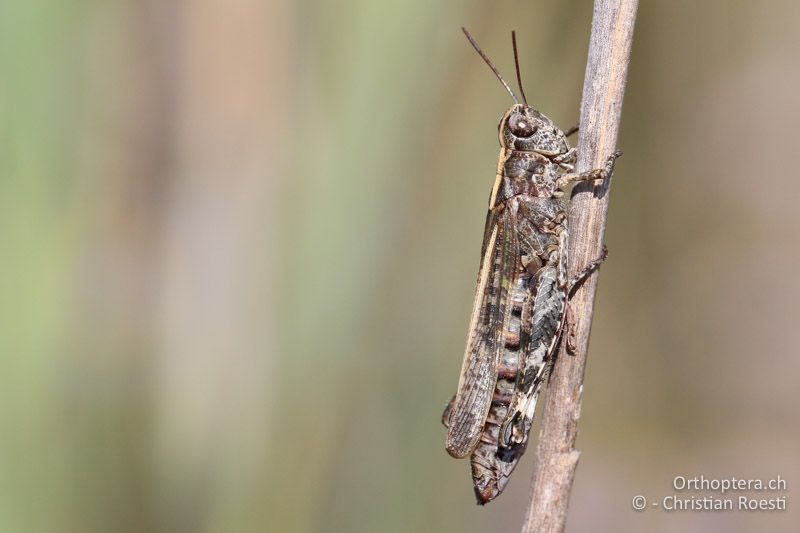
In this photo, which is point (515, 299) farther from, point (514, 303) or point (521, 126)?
point (521, 126)

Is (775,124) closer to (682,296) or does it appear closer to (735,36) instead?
(735,36)

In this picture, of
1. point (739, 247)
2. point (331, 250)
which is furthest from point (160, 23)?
point (739, 247)

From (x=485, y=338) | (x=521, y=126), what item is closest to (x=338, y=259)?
(x=485, y=338)

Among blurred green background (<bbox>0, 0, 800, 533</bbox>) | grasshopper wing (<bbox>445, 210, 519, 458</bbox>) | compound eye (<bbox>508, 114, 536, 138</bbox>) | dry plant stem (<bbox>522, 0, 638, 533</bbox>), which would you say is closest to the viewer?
dry plant stem (<bbox>522, 0, 638, 533</bbox>)

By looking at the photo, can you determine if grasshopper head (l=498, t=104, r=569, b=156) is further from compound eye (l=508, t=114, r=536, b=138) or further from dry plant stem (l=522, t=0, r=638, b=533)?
dry plant stem (l=522, t=0, r=638, b=533)

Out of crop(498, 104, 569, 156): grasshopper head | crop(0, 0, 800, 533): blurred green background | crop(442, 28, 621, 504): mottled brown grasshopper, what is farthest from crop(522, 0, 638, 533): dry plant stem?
crop(0, 0, 800, 533): blurred green background

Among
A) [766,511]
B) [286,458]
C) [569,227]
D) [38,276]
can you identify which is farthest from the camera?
[766,511]
